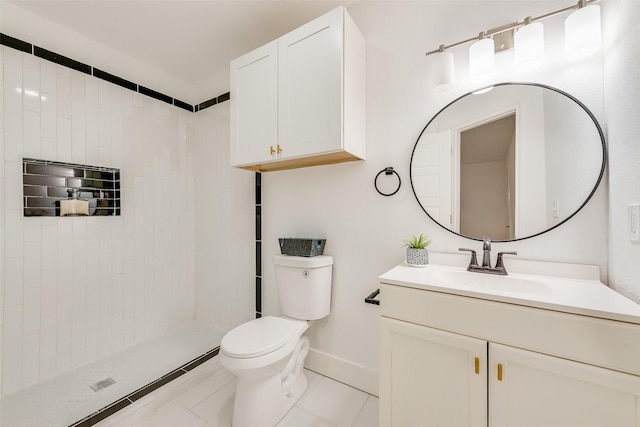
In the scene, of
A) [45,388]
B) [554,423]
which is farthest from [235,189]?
[554,423]

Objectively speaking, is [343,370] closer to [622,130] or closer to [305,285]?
[305,285]

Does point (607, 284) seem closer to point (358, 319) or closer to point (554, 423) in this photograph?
point (554, 423)

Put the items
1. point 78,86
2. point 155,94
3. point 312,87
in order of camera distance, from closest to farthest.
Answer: point 312,87, point 78,86, point 155,94

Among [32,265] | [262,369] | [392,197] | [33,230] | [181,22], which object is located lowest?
[262,369]

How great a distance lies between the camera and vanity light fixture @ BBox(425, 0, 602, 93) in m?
0.96

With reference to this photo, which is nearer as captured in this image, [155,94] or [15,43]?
[15,43]

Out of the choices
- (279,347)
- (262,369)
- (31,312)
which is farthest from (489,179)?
(31,312)

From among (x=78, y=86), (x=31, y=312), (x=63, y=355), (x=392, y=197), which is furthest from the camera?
(x=78, y=86)

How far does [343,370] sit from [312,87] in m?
1.74

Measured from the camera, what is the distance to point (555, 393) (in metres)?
0.76

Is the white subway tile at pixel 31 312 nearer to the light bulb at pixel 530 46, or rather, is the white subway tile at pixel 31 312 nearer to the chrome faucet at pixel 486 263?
the chrome faucet at pixel 486 263

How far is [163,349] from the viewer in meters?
1.99

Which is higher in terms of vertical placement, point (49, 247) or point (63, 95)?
point (63, 95)

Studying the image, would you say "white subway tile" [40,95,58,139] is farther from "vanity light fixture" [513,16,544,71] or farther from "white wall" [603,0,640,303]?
"white wall" [603,0,640,303]
